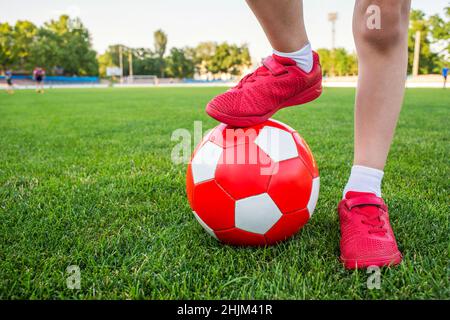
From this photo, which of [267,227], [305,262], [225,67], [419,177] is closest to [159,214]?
[267,227]

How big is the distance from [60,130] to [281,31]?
16.5ft

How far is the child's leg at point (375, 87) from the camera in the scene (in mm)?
1541

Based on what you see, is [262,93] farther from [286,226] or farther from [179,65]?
[179,65]

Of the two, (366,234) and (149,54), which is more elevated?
(149,54)

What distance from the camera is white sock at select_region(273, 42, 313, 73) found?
160 cm

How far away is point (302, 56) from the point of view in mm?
1620

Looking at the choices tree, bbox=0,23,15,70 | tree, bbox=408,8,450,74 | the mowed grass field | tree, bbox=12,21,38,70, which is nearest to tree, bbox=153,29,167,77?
tree, bbox=12,21,38,70

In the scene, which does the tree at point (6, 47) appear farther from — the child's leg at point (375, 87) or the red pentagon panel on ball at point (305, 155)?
the child's leg at point (375, 87)

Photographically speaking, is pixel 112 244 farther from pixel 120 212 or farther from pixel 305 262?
pixel 305 262

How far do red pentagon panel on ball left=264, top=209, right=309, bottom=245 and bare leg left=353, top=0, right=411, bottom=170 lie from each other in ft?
1.24

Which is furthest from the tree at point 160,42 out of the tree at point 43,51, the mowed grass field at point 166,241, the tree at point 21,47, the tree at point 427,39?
the mowed grass field at point 166,241

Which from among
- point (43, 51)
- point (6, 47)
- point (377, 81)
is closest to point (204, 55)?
point (43, 51)

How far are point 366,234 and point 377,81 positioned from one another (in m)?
0.68

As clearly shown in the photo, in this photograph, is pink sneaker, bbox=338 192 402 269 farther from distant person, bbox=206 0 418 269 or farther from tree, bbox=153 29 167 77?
tree, bbox=153 29 167 77
